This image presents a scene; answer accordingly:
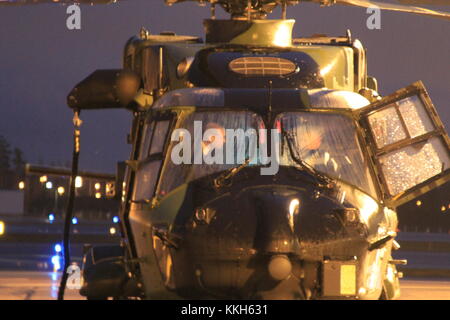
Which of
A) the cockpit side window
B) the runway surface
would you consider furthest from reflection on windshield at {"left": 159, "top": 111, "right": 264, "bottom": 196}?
the runway surface

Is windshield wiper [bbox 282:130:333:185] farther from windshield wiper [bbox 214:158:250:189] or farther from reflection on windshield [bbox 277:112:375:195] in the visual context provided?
windshield wiper [bbox 214:158:250:189]

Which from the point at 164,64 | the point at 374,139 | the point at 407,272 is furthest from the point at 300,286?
the point at 407,272

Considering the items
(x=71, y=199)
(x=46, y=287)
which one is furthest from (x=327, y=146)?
(x=46, y=287)

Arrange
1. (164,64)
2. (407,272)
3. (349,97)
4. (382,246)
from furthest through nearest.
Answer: (407,272) < (164,64) < (349,97) < (382,246)

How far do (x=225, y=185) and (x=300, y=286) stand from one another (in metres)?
0.97

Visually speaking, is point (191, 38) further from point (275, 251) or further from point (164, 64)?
point (275, 251)

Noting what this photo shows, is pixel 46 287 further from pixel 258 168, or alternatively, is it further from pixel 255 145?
pixel 258 168

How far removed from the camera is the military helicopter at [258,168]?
9.29 m

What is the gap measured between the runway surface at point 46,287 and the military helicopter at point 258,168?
7200 millimetres

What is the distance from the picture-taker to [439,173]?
10.2 metres

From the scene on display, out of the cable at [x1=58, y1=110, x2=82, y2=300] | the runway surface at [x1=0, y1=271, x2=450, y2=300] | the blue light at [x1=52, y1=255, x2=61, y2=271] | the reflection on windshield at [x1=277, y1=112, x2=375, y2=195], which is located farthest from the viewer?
the blue light at [x1=52, y1=255, x2=61, y2=271]

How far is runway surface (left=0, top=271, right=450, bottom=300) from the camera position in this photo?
63.4 feet

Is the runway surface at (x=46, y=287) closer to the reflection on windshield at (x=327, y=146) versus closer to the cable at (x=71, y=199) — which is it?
the cable at (x=71, y=199)

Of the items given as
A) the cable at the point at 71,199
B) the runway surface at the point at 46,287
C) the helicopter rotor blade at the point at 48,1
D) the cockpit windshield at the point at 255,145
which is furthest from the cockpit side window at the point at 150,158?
the runway surface at the point at 46,287
